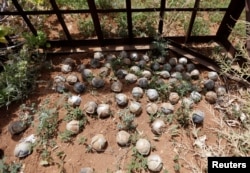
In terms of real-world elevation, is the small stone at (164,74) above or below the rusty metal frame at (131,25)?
below

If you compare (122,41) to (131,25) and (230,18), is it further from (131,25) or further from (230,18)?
(230,18)

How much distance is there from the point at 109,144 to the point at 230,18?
5.61 ft

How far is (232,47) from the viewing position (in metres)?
2.75

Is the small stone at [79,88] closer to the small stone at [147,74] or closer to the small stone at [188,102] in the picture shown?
the small stone at [147,74]

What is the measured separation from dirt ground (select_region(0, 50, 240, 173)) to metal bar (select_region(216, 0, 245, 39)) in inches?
31.6

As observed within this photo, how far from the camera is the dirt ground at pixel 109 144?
2.25m

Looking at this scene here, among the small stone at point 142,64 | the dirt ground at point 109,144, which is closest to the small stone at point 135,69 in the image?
the small stone at point 142,64

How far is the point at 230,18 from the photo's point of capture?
269cm

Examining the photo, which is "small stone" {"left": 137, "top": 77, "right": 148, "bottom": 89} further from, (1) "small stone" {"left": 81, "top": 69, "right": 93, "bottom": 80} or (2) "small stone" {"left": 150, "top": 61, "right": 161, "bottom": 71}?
(1) "small stone" {"left": 81, "top": 69, "right": 93, "bottom": 80}

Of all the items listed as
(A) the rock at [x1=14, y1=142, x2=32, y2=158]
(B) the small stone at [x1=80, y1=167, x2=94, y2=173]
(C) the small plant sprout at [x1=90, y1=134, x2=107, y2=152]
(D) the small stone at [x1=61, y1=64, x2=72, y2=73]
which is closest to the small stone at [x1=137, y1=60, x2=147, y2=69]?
(D) the small stone at [x1=61, y1=64, x2=72, y2=73]

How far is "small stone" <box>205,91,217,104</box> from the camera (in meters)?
2.54

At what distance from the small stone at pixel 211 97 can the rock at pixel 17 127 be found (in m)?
1.72

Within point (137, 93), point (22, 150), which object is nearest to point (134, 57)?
→ point (137, 93)

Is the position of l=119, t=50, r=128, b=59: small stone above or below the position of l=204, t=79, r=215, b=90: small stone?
above
